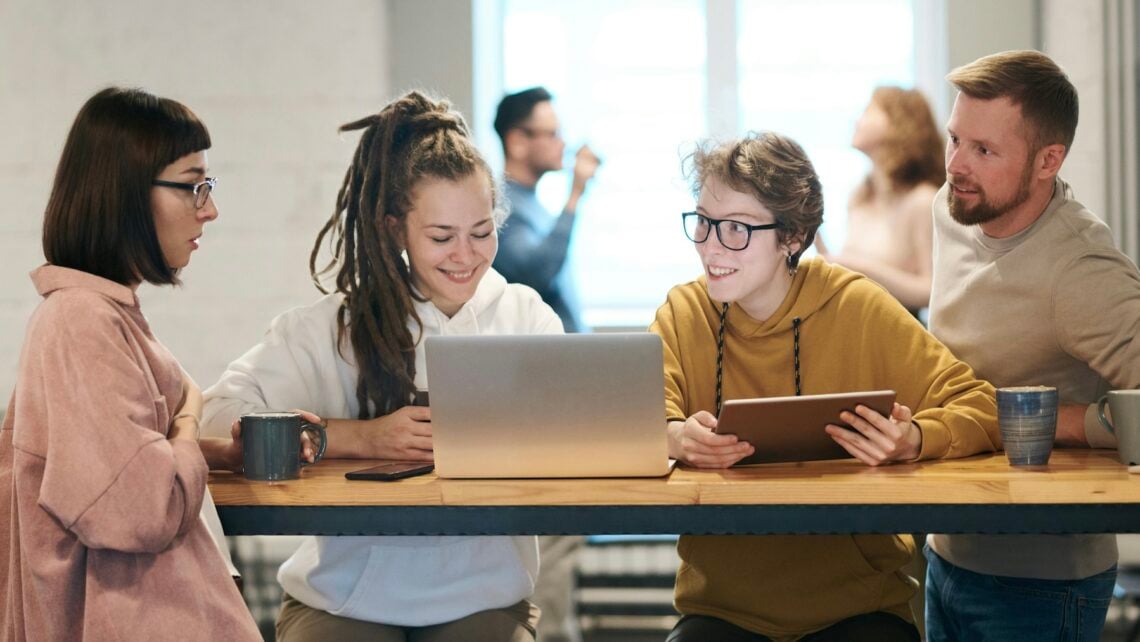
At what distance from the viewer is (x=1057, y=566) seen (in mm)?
1695

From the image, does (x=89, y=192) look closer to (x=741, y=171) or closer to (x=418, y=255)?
(x=418, y=255)

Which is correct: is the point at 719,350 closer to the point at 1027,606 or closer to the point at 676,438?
the point at 676,438

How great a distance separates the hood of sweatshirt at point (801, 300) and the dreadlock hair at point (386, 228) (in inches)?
17.5

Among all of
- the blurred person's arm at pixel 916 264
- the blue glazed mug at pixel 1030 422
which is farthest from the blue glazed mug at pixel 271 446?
the blurred person's arm at pixel 916 264

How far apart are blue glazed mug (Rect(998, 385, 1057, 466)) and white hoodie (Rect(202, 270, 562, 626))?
0.71m

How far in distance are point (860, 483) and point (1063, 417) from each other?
0.43 m

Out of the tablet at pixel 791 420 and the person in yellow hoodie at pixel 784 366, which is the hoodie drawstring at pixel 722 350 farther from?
the tablet at pixel 791 420

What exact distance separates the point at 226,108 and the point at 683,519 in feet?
8.37

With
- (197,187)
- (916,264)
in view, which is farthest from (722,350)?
(916,264)

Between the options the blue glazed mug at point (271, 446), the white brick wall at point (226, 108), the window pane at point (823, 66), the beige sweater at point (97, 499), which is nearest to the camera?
the beige sweater at point (97, 499)

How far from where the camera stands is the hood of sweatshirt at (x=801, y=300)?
176cm

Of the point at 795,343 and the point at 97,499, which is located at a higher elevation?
the point at 795,343

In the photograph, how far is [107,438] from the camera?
1324 mm

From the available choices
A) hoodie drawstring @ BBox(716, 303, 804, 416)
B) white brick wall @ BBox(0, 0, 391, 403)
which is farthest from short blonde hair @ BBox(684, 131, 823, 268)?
white brick wall @ BBox(0, 0, 391, 403)
